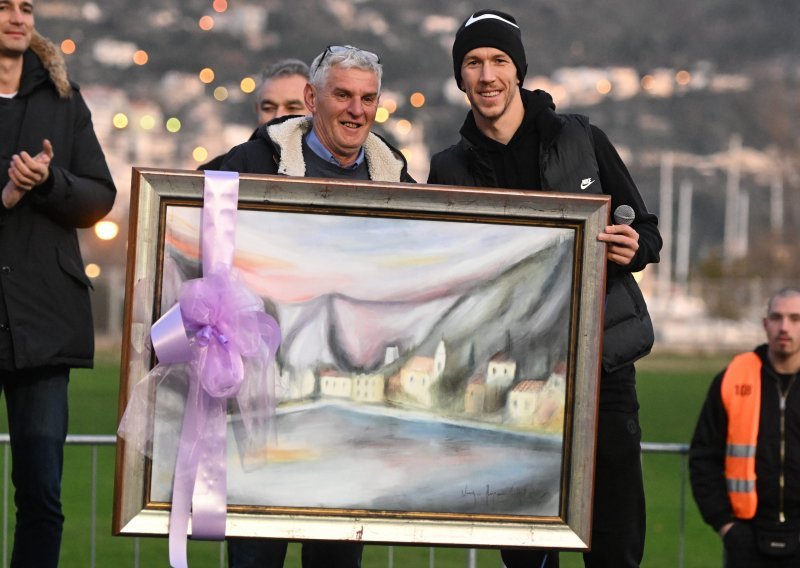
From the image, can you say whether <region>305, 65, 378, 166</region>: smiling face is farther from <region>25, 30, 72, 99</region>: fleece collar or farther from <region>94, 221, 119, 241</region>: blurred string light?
<region>94, 221, 119, 241</region>: blurred string light

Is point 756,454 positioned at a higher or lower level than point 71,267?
lower

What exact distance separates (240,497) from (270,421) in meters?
0.22

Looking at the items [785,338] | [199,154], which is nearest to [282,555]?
[785,338]

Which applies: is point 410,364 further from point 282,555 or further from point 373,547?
point 373,547

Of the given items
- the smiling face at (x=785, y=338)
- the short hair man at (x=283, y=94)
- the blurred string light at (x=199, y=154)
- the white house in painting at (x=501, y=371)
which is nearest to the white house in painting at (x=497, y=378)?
the white house in painting at (x=501, y=371)

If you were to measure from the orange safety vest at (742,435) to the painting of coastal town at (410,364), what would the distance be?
347cm

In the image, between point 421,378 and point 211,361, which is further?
point 421,378

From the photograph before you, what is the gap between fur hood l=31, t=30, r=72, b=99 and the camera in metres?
5.53

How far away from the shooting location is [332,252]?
4.43m

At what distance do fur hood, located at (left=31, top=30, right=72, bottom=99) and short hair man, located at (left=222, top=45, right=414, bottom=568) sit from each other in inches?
31.5

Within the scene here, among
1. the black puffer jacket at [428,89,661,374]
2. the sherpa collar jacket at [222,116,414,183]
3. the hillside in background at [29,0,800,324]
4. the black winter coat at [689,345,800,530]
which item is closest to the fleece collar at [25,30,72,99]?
the sherpa collar jacket at [222,116,414,183]

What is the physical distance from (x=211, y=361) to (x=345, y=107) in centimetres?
99

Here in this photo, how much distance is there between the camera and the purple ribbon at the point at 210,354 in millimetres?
4270

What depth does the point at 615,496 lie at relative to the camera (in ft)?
16.2
